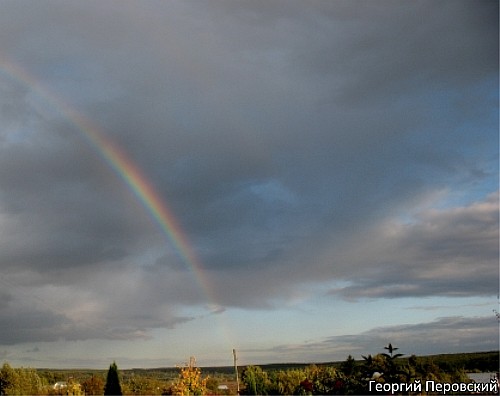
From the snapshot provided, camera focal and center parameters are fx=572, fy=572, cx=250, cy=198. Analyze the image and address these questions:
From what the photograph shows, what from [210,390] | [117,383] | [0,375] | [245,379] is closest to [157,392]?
[210,390]

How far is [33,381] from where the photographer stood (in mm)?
29828

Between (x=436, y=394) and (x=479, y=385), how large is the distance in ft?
5.20

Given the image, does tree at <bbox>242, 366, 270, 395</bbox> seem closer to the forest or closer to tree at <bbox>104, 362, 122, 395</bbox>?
the forest

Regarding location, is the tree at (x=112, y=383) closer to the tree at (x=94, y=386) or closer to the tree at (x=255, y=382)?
the tree at (x=255, y=382)

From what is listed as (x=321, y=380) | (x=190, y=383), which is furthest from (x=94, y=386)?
(x=321, y=380)

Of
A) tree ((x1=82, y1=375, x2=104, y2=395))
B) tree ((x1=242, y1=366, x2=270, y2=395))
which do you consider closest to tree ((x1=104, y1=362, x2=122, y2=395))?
tree ((x1=242, y1=366, x2=270, y2=395))

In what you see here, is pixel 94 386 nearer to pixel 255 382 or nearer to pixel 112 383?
pixel 112 383

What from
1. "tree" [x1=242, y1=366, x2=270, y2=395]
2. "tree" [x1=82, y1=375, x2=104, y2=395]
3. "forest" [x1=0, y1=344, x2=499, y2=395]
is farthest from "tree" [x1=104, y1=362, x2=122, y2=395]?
"tree" [x1=82, y1=375, x2=104, y2=395]

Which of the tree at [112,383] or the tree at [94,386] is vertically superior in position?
the tree at [112,383]

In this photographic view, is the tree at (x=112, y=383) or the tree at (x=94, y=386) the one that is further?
the tree at (x=94, y=386)

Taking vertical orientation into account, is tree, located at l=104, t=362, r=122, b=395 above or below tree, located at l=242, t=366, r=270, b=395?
above

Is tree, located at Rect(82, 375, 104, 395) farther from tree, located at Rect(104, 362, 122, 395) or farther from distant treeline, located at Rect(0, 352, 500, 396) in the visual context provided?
tree, located at Rect(104, 362, 122, 395)

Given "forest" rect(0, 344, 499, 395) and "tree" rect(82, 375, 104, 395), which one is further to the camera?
"tree" rect(82, 375, 104, 395)

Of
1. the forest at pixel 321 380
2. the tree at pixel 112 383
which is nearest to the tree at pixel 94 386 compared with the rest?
the forest at pixel 321 380
